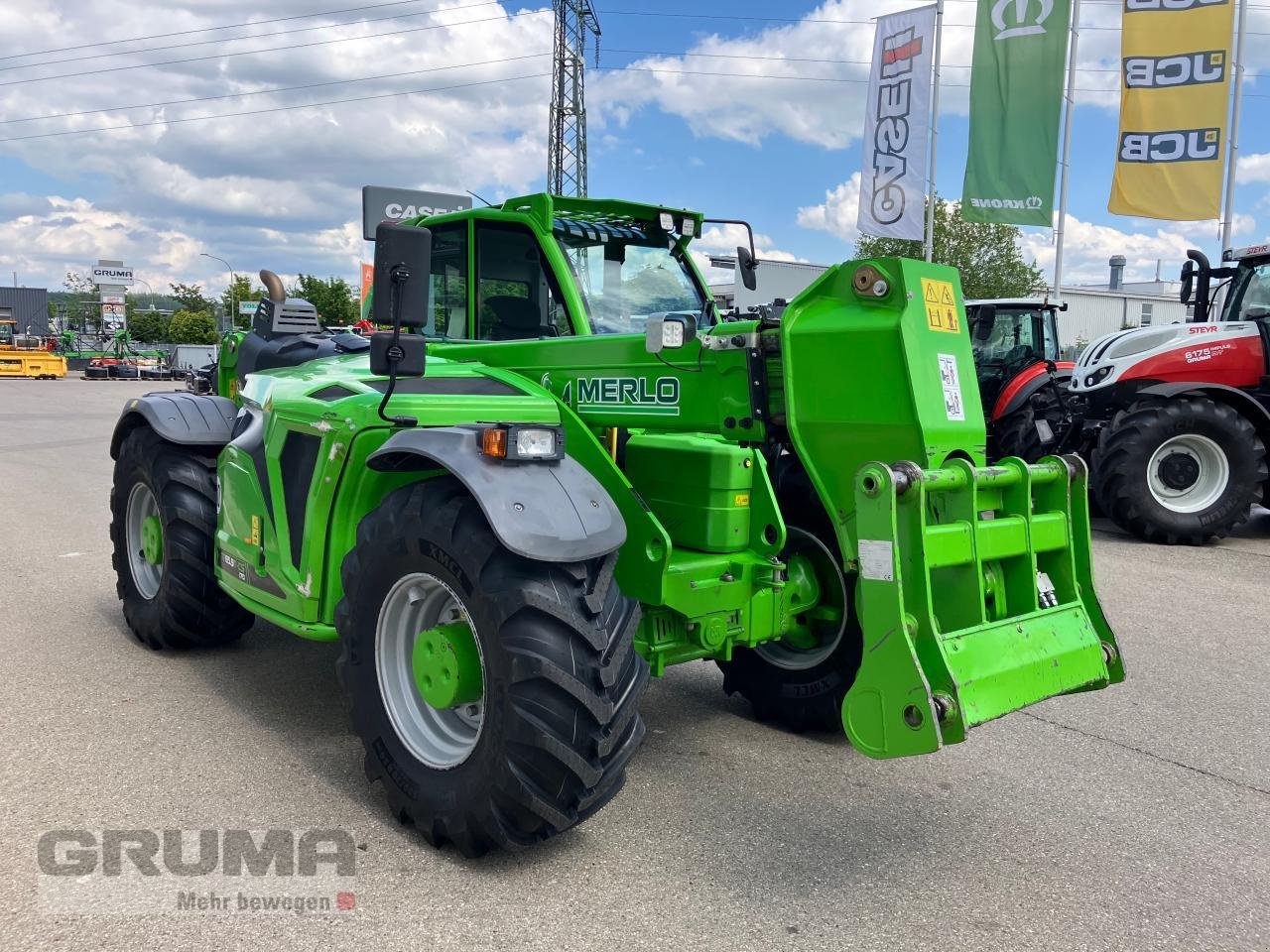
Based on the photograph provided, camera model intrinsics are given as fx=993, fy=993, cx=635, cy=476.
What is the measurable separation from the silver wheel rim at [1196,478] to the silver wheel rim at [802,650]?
650 cm

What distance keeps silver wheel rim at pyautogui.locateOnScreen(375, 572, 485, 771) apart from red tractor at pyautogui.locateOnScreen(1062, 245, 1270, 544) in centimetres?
784

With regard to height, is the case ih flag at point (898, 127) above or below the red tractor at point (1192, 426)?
above

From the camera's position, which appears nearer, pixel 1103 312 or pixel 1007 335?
pixel 1007 335

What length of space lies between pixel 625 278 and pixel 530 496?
70.5 inches

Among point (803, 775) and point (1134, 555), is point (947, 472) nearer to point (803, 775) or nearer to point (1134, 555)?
point (803, 775)

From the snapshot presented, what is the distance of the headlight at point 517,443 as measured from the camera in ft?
10.1

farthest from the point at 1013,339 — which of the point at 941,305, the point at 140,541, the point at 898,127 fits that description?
the point at 140,541

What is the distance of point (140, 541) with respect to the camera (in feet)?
18.1

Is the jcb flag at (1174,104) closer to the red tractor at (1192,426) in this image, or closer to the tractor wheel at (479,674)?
the red tractor at (1192,426)

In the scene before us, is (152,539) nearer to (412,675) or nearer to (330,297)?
(412,675)

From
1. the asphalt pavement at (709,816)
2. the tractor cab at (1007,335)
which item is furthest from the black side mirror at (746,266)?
the tractor cab at (1007,335)

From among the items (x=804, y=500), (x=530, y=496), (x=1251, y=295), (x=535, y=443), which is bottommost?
(x=804, y=500)

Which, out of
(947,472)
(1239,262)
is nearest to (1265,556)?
(1239,262)

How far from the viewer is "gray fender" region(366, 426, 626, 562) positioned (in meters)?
2.88
